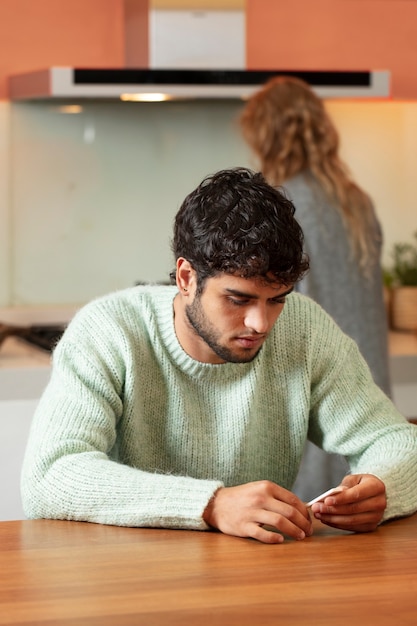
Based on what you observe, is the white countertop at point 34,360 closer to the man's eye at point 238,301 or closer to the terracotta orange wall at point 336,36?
the terracotta orange wall at point 336,36

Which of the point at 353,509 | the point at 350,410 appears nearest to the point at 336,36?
the point at 350,410

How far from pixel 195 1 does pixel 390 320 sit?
118cm

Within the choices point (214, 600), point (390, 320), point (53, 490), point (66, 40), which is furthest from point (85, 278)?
point (214, 600)

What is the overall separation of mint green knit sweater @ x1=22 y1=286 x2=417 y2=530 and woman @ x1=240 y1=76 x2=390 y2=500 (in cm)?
87

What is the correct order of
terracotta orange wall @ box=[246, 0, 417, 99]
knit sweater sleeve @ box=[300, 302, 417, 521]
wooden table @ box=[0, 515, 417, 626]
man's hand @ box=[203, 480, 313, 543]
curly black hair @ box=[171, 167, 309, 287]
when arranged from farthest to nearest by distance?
terracotta orange wall @ box=[246, 0, 417, 99] → knit sweater sleeve @ box=[300, 302, 417, 521] → curly black hair @ box=[171, 167, 309, 287] → man's hand @ box=[203, 480, 313, 543] → wooden table @ box=[0, 515, 417, 626]

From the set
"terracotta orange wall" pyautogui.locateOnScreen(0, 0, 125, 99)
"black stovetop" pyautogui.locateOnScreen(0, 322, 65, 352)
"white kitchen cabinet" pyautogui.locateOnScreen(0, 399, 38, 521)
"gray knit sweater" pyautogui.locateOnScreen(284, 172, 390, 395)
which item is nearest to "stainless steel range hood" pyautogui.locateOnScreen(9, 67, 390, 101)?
"terracotta orange wall" pyautogui.locateOnScreen(0, 0, 125, 99)

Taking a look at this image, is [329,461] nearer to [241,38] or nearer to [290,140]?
[290,140]

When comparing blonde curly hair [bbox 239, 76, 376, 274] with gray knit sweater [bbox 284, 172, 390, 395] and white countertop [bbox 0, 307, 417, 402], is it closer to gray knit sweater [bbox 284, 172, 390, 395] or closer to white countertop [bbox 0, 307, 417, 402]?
gray knit sweater [bbox 284, 172, 390, 395]

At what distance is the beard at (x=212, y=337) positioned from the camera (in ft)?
5.65

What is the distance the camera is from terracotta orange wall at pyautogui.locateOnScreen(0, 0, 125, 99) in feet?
11.2

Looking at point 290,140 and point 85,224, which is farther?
point 85,224

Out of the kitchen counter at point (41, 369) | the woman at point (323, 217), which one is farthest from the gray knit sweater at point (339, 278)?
the kitchen counter at point (41, 369)

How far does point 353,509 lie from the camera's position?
1.63m

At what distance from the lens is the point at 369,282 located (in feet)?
9.55
